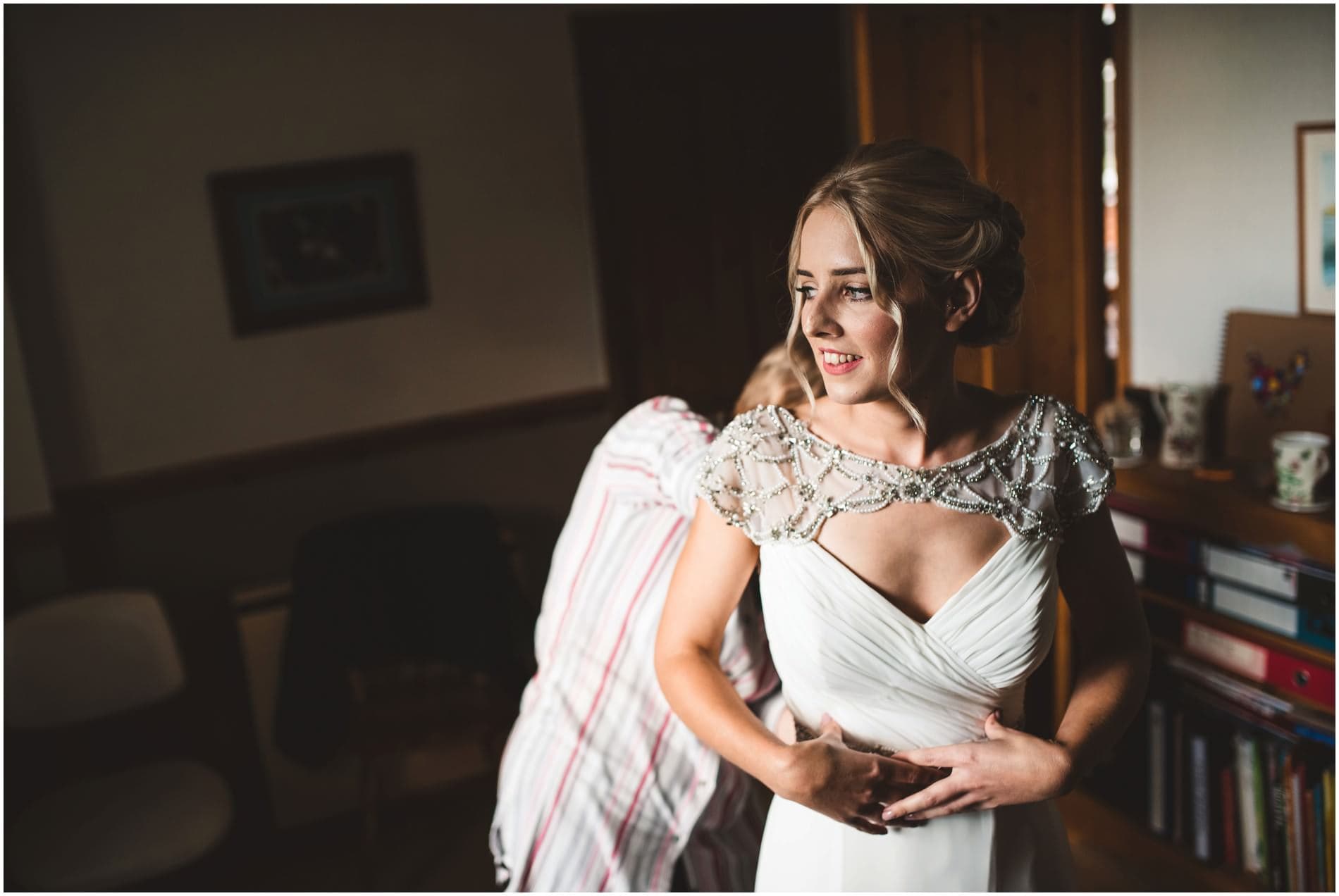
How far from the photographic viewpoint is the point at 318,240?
3.45 m

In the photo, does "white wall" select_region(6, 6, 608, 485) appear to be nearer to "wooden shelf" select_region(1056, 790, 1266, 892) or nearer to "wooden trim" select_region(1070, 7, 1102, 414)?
"wooden trim" select_region(1070, 7, 1102, 414)

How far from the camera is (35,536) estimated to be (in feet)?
9.90

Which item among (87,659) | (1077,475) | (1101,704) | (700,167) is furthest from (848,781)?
(700,167)

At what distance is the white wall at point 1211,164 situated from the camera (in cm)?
241

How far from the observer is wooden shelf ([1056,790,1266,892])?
2.63m

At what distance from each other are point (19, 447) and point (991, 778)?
8.65ft

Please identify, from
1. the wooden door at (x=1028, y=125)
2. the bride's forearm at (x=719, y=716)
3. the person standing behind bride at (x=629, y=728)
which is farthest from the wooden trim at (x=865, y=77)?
the bride's forearm at (x=719, y=716)

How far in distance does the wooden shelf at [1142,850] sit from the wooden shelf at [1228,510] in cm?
69

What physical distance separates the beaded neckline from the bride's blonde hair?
0.09m

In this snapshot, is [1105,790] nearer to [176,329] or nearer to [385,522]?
[385,522]

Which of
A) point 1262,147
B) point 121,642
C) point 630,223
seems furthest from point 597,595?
point 630,223

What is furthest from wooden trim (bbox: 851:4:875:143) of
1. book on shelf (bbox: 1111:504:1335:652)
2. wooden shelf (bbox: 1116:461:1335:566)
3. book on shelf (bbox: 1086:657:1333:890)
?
book on shelf (bbox: 1086:657:1333:890)

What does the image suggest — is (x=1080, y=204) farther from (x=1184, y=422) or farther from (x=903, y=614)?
(x=903, y=614)

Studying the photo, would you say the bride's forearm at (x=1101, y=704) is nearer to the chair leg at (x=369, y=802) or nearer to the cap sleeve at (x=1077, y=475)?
the cap sleeve at (x=1077, y=475)
